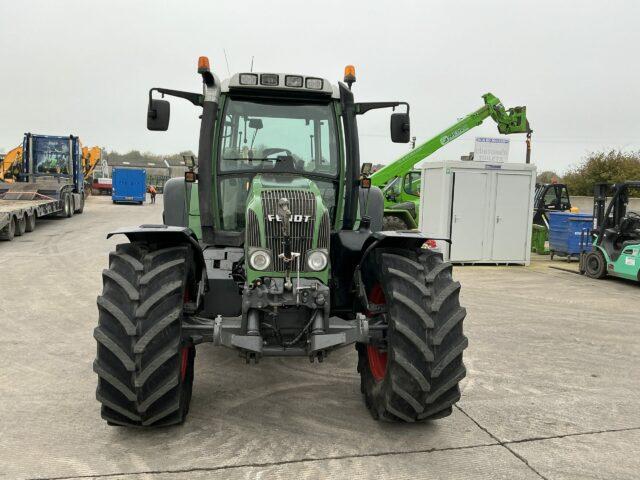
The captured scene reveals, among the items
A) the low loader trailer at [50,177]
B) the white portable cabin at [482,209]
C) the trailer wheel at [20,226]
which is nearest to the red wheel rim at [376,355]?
the white portable cabin at [482,209]

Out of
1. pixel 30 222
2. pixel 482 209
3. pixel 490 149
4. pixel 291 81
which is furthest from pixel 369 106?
pixel 30 222

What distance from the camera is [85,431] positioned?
3855 millimetres

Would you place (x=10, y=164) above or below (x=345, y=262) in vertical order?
above

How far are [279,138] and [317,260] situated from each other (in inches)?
56.8

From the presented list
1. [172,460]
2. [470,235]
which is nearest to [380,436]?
[172,460]

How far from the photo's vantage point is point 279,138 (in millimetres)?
4945

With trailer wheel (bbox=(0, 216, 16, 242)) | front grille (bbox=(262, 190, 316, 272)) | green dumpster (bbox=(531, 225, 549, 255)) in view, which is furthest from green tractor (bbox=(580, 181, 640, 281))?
trailer wheel (bbox=(0, 216, 16, 242))

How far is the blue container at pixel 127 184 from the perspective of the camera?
32.5 metres

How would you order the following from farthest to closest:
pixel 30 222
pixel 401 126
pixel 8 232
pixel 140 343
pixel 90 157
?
pixel 90 157 → pixel 30 222 → pixel 8 232 → pixel 401 126 → pixel 140 343

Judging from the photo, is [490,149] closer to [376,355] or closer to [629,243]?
[629,243]

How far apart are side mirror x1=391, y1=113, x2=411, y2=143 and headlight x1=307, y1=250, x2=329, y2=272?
5.44 feet

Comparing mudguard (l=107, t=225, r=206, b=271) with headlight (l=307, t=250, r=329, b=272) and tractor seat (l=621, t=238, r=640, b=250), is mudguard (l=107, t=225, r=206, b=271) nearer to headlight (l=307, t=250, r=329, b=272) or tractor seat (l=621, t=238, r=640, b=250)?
headlight (l=307, t=250, r=329, b=272)

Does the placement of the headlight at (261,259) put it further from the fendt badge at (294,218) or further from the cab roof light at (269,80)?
the cab roof light at (269,80)

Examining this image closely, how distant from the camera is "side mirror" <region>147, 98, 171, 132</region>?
4641 mm
